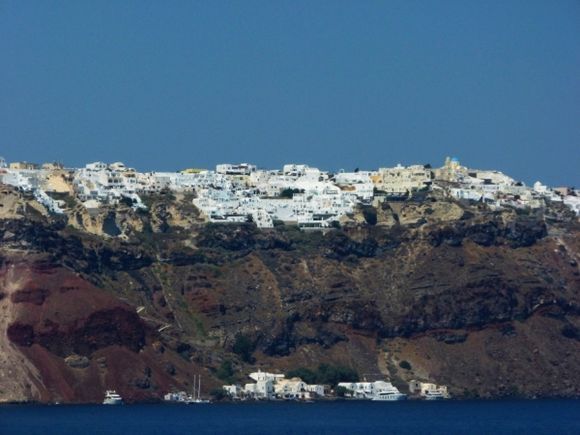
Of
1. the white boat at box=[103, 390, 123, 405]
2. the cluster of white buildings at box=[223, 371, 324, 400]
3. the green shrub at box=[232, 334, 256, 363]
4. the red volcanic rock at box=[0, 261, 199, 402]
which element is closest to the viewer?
the red volcanic rock at box=[0, 261, 199, 402]

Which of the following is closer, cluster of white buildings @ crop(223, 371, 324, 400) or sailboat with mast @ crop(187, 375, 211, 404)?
sailboat with mast @ crop(187, 375, 211, 404)

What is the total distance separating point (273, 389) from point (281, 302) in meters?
11.7

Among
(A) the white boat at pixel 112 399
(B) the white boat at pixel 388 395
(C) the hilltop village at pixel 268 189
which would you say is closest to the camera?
(A) the white boat at pixel 112 399

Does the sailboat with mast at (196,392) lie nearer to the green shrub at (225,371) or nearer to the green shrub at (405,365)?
the green shrub at (225,371)

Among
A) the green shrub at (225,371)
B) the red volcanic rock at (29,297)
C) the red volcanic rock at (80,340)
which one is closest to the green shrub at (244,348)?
the green shrub at (225,371)

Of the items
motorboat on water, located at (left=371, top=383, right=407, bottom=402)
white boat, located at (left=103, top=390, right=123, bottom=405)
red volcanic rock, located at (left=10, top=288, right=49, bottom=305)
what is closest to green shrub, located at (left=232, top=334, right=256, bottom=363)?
motorboat on water, located at (left=371, top=383, right=407, bottom=402)

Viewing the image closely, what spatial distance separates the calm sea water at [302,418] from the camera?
130125mm

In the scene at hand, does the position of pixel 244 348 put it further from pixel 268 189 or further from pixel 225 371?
pixel 268 189

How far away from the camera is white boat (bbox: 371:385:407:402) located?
158m

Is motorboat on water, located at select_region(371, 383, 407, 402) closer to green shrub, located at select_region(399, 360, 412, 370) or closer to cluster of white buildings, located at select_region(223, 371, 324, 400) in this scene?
green shrub, located at select_region(399, 360, 412, 370)

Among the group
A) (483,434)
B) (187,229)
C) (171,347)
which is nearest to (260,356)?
(171,347)

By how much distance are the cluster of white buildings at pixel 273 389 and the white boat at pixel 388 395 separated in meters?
4.88

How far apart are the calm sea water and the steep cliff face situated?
3.98 meters

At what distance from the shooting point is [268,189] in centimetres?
19388
